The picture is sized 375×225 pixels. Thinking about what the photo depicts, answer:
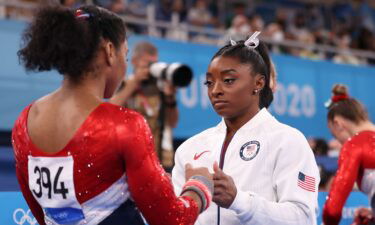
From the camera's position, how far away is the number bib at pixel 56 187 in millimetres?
1872

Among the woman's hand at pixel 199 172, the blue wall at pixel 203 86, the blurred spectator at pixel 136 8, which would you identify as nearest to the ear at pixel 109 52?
the woman's hand at pixel 199 172

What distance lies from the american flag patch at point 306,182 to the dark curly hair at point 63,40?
86cm

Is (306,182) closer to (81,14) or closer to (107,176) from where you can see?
(107,176)

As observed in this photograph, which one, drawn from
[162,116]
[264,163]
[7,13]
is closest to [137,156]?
[264,163]

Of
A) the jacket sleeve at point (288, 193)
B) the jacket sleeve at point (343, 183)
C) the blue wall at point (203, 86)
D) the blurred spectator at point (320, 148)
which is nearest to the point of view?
the jacket sleeve at point (288, 193)

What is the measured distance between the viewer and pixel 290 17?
39.9 ft

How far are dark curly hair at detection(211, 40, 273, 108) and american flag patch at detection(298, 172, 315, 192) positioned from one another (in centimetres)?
42

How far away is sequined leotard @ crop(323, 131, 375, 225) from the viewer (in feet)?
11.7

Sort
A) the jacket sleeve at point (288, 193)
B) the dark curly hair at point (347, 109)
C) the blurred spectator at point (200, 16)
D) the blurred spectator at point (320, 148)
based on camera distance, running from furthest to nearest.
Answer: the blurred spectator at point (200, 16) < the blurred spectator at point (320, 148) < the dark curly hair at point (347, 109) < the jacket sleeve at point (288, 193)

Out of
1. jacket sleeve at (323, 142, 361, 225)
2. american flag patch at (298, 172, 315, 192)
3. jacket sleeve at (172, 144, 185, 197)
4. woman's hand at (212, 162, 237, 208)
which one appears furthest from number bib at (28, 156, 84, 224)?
jacket sleeve at (323, 142, 361, 225)

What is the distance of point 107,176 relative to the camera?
1.88 meters

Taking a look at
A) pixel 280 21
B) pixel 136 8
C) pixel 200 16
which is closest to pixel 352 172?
pixel 136 8

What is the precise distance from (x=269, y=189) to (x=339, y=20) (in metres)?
11.4

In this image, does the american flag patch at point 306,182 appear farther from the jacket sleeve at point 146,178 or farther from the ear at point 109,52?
the ear at point 109,52
